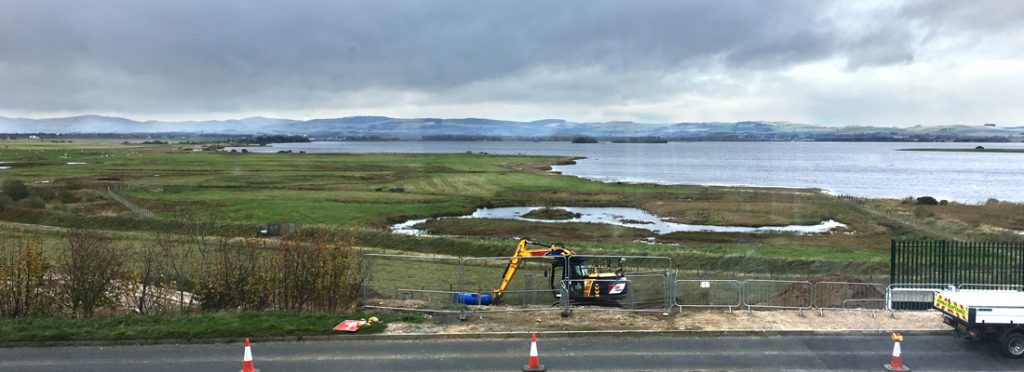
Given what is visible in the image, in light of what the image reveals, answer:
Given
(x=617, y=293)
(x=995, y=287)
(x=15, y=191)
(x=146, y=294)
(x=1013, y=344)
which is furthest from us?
(x=15, y=191)

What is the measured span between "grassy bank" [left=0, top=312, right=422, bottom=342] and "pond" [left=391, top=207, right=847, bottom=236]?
3174 cm

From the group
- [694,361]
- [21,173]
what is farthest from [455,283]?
[21,173]

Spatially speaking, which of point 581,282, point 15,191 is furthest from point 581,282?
point 15,191

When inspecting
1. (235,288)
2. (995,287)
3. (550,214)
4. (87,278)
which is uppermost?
(87,278)

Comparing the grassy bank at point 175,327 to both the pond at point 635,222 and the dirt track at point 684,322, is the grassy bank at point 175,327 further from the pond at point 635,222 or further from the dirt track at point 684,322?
the pond at point 635,222

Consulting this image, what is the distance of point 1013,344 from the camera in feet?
48.1

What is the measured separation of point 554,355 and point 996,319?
9.69m

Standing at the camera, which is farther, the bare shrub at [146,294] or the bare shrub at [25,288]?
the bare shrub at [146,294]

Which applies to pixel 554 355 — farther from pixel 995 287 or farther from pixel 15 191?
pixel 15 191

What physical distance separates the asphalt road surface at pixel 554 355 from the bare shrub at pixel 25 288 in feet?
10.9

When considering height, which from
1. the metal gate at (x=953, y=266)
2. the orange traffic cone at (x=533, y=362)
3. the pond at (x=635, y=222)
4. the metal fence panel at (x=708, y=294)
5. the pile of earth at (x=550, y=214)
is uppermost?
the metal gate at (x=953, y=266)

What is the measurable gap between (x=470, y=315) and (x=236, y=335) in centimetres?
621

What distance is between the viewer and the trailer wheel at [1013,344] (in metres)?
14.6

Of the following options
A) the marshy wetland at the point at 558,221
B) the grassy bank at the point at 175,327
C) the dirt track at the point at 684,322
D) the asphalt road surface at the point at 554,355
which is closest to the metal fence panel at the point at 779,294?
the dirt track at the point at 684,322
